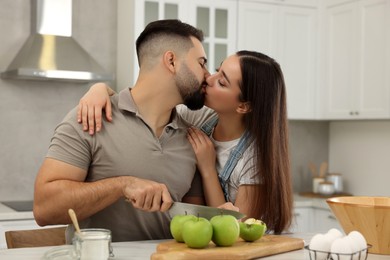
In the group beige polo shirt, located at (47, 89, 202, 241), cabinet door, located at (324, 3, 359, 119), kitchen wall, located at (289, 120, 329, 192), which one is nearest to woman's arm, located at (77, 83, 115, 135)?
beige polo shirt, located at (47, 89, 202, 241)

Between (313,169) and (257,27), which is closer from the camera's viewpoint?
(257,27)

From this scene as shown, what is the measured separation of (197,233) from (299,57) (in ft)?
10.5

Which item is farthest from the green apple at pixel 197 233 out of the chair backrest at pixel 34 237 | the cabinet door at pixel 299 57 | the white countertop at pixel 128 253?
the cabinet door at pixel 299 57

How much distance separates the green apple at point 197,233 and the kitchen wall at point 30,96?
2.73 m

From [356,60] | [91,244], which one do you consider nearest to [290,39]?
[356,60]

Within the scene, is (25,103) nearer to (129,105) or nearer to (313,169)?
(129,105)

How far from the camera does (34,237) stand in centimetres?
246

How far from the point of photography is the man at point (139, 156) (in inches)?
87.6

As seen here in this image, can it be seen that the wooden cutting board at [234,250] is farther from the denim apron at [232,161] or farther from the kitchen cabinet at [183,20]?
the kitchen cabinet at [183,20]

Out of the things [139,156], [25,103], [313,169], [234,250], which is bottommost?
[313,169]

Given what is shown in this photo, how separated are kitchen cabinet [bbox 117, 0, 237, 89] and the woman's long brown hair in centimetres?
177

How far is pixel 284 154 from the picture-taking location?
2.60 meters

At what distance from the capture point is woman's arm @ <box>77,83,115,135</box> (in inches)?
92.9

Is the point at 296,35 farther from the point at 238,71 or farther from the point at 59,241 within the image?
the point at 59,241
